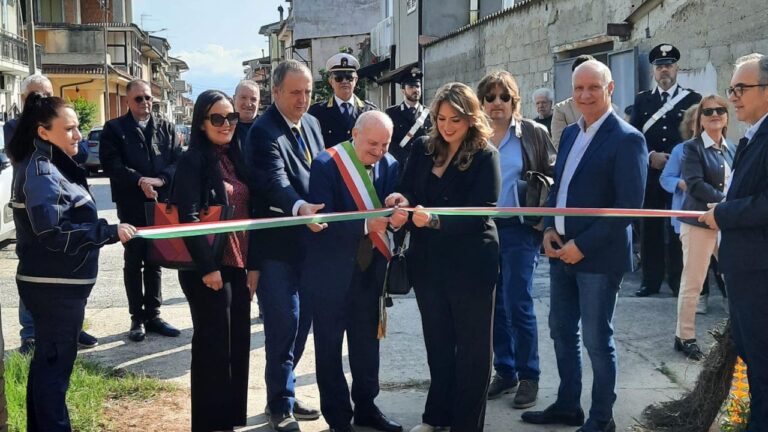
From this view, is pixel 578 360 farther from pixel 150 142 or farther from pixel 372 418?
pixel 150 142

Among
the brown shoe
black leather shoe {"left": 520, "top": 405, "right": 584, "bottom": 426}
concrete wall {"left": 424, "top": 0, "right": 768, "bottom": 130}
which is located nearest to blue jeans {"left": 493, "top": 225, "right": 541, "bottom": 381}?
the brown shoe

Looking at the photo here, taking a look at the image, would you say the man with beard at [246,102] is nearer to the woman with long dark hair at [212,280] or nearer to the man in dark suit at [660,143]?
the woman with long dark hair at [212,280]

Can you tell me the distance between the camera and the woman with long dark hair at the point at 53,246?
13.4ft

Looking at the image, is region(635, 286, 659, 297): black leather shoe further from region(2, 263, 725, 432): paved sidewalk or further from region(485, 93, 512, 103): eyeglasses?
region(485, 93, 512, 103): eyeglasses

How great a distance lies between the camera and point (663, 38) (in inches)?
419

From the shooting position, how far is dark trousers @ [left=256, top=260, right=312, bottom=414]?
16.5ft

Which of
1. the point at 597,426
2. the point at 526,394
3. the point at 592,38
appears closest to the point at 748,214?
the point at 597,426

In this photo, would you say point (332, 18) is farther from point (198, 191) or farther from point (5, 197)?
point (198, 191)

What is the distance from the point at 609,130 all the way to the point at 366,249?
144cm

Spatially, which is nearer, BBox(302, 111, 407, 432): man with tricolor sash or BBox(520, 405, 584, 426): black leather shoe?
BBox(302, 111, 407, 432): man with tricolor sash

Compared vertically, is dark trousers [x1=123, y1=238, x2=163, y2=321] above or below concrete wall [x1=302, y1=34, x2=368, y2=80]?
below

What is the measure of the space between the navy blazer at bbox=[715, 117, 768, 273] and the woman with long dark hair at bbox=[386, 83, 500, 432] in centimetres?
112

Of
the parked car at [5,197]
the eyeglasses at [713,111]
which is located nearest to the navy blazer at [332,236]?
the eyeglasses at [713,111]

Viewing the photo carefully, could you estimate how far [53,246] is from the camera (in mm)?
4059
